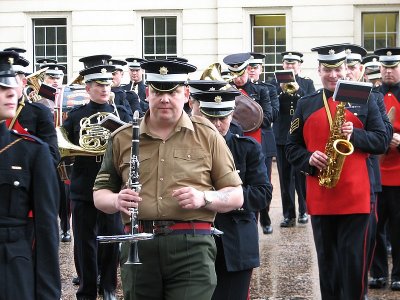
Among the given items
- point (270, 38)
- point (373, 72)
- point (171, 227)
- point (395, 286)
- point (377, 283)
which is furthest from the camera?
point (270, 38)

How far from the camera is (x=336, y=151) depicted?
7.67 meters

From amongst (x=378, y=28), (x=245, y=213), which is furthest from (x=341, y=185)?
(x=378, y=28)

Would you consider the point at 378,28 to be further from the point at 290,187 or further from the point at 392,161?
the point at 392,161

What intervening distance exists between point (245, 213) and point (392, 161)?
3.56 meters

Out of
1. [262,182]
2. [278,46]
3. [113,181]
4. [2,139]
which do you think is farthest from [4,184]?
[278,46]

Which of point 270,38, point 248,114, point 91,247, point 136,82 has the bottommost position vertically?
point 91,247

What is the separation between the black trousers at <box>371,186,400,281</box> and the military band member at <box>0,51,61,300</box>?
4.94 meters

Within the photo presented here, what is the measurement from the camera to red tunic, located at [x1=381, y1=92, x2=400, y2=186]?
9.68 m

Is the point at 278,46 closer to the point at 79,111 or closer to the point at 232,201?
the point at 79,111

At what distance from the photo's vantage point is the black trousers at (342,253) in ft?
25.7

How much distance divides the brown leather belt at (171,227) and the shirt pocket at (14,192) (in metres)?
0.61

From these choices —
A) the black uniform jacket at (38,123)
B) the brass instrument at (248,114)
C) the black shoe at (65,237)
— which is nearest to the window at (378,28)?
the brass instrument at (248,114)

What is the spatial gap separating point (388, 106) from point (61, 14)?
56.4 ft

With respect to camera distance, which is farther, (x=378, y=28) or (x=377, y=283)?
(x=378, y=28)
